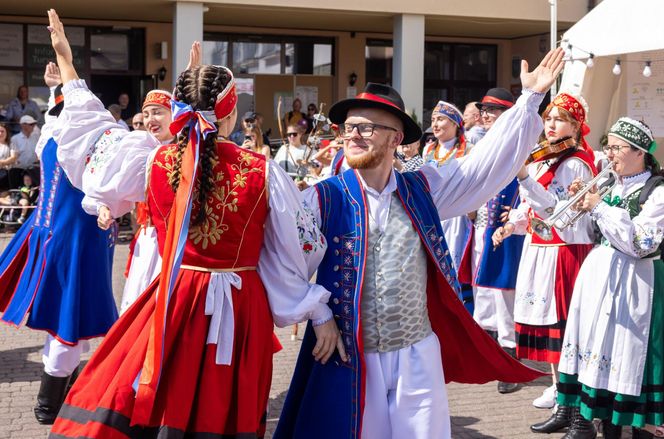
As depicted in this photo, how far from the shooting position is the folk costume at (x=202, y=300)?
3014 mm

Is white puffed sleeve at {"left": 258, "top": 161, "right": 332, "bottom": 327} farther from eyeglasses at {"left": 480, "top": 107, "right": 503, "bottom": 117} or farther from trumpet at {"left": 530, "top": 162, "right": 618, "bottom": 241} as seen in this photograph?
eyeglasses at {"left": 480, "top": 107, "right": 503, "bottom": 117}

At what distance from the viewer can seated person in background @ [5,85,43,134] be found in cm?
1546

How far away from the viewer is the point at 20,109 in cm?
1568

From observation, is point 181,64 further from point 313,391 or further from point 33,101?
point 313,391

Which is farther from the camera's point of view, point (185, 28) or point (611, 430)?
point (185, 28)

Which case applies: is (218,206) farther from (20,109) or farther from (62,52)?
(20,109)

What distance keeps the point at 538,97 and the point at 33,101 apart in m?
14.4

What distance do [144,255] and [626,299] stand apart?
8.42 feet

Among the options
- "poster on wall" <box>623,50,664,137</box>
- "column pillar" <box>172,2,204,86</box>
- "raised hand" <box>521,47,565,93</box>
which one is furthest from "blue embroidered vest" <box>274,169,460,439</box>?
"column pillar" <box>172,2,204,86</box>

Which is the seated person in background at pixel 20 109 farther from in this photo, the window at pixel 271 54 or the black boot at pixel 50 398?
the black boot at pixel 50 398

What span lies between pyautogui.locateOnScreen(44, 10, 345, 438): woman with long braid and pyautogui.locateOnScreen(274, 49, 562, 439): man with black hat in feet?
0.40

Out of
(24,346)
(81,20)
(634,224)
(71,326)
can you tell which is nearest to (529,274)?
(634,224)

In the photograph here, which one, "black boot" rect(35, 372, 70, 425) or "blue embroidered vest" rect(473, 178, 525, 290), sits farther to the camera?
"blue embroidered vest" rect(473, 178, 525, 290)

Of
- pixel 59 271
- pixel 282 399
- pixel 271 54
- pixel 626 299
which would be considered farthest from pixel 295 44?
pixel 626 299
